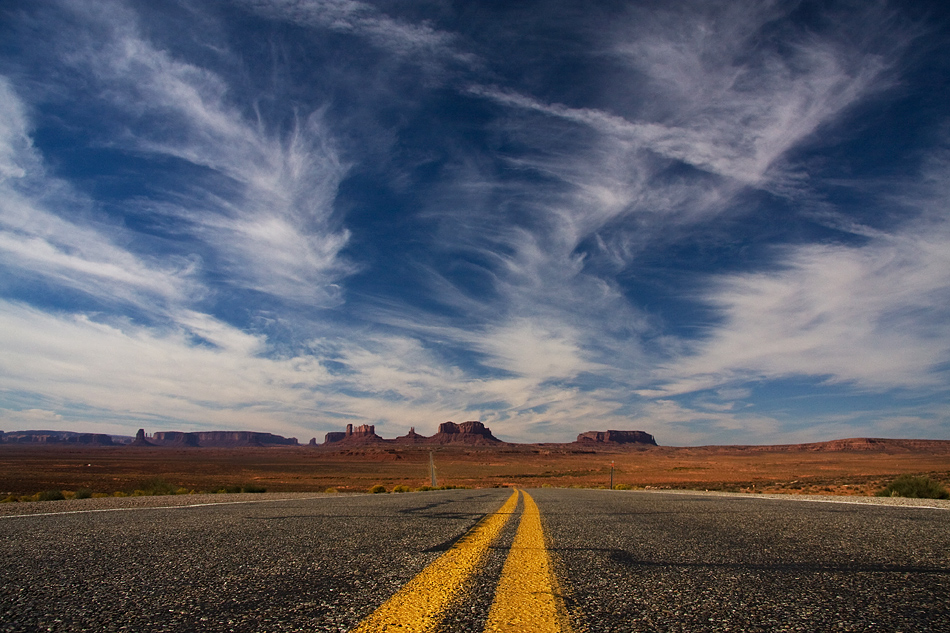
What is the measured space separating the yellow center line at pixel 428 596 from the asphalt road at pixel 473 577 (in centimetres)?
4

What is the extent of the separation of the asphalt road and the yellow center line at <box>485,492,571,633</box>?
5 centimetres

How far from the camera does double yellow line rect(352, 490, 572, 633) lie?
141 centimetres

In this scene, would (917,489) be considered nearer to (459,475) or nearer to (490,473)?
(459,475)

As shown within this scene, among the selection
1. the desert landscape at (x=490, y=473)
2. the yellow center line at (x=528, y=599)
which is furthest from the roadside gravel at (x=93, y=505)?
the desert landscape at (x=490, y=473)

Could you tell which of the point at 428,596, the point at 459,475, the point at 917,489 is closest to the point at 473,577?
the point at 428,596

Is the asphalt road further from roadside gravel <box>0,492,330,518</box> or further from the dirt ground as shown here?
the dirt ground

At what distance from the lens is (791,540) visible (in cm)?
314

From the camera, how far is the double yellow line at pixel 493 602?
4.61 ft

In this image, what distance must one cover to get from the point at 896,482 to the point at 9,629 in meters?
20.5

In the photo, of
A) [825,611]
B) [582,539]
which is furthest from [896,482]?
[825,611]

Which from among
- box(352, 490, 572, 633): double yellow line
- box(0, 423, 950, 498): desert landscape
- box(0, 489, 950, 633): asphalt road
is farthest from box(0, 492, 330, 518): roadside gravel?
box(0, 423, 950, 498): desert landscape

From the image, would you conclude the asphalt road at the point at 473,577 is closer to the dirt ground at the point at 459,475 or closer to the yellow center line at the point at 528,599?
the yellow center line at the point at 528,599

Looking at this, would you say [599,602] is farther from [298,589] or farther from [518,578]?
[298,589]

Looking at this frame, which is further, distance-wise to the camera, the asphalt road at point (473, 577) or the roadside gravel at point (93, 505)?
the roadside gravel at point (93, 505)
